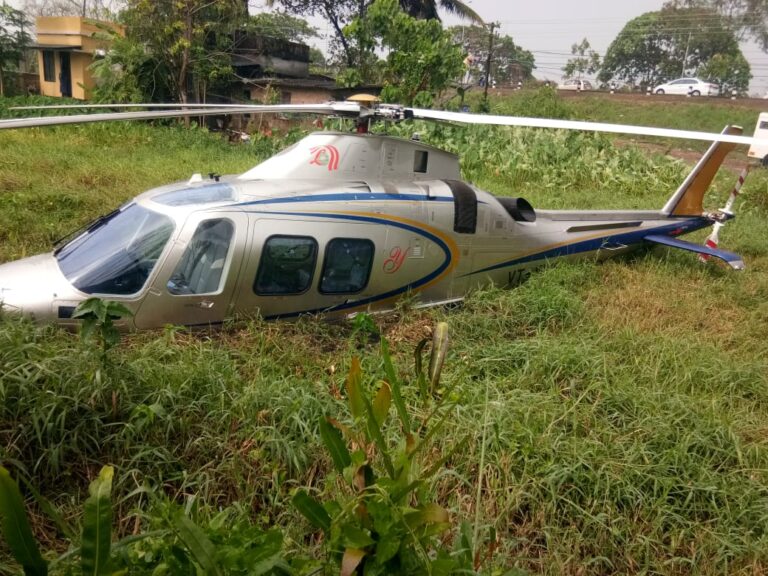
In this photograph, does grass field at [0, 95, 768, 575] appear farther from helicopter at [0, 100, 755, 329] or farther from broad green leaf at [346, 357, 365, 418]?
broad green leaf at [346, 357, 365, 418]

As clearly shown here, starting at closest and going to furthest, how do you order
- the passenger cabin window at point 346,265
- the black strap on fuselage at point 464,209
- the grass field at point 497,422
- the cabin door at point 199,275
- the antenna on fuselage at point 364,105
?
the grass field at point 497,422 < the cabin door at point 199,275 < the passenger cabin window at point 346,265 < the antenna on fuselage at point 364,105 < the black strap on fuselage at point 464,209

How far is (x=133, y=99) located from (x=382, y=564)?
2173 cm

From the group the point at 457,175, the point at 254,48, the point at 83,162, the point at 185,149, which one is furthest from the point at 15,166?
the point at 254,48

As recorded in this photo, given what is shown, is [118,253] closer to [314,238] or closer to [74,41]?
[314,238]

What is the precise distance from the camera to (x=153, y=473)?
9.58ft

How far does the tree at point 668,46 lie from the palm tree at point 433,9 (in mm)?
33352

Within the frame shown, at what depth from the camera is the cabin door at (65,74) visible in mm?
28373

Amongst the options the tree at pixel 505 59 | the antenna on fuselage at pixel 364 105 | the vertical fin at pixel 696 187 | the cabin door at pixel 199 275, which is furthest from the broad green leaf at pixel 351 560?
the tree at pixel 505 59

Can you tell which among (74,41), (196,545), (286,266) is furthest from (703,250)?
(74,41)

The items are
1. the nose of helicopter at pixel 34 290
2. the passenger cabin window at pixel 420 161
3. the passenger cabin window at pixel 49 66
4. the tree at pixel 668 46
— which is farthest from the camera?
the tree at pixel 668 46

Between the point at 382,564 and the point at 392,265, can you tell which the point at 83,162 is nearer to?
the point at 392,265

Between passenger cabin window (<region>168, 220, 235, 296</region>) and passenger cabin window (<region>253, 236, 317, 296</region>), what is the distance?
0.33 metres

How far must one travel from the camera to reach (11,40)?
2909cm

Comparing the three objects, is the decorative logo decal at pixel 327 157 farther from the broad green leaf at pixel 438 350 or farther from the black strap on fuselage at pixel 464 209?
the broad green leaf at pixel 438 350
